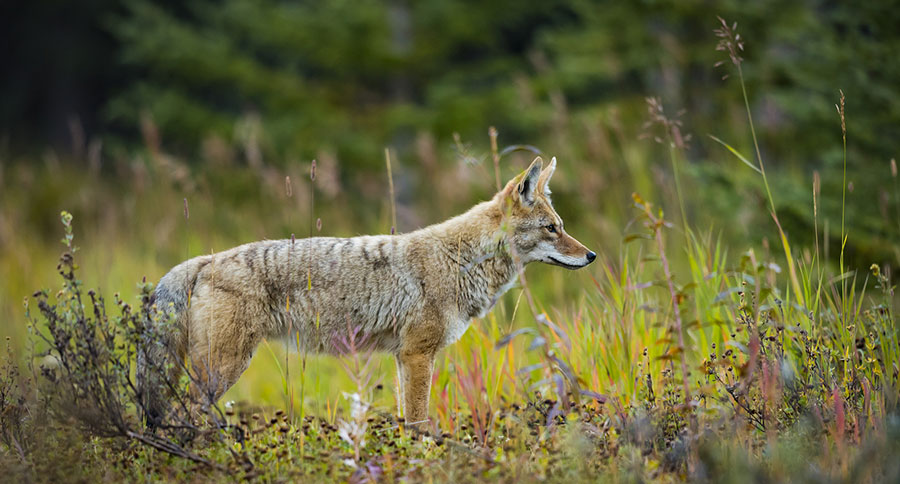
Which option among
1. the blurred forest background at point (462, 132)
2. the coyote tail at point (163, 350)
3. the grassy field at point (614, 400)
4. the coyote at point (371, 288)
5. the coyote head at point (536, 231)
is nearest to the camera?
the grassy field at point (614, 400)

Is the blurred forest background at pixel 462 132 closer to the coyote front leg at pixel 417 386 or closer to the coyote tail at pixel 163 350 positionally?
the coyote tail at pixel 163 350

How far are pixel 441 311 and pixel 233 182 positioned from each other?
7080 millimetres

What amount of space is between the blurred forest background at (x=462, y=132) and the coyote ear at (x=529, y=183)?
0.28 m

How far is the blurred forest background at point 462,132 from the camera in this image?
611 centimetres

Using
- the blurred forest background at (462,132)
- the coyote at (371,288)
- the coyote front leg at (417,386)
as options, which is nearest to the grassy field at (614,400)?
the coyote front leg at (417,386)

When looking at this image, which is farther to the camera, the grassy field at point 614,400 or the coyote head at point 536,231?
Result: the coyote head at point 536,231

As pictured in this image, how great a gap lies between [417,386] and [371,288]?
0.63 metres

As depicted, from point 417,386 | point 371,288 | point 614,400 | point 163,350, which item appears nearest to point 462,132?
point 371,288

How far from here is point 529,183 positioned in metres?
4.67

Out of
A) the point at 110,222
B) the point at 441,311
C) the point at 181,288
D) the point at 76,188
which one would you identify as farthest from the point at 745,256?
the point at 76,188

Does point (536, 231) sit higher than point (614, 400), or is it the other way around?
point (536, 231)

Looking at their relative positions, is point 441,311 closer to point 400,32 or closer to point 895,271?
point 895,271

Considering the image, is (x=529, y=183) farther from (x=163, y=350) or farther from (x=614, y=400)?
(x=163, y=350)

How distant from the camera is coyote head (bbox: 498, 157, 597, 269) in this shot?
4.66 m
